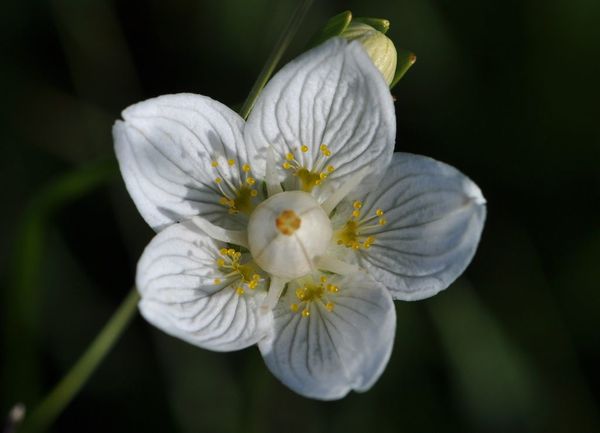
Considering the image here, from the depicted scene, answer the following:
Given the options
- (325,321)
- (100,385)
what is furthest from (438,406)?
(100,385)

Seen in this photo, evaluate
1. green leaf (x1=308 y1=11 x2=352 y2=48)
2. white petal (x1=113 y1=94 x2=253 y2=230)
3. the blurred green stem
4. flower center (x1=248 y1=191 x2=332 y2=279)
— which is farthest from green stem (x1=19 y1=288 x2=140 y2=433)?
green leaf (x1=308 y1=11 x2=352 y2=48)

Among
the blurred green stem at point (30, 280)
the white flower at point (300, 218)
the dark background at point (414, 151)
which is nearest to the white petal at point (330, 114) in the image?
the white flower at point (300, 218)

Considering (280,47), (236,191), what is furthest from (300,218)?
(280,47)

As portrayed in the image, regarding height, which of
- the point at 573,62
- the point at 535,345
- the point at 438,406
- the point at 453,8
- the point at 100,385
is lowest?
the point at 100,385

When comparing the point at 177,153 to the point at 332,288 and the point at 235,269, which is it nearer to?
the point at 235,269

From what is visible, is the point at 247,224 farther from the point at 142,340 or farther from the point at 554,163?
the point at 554,163

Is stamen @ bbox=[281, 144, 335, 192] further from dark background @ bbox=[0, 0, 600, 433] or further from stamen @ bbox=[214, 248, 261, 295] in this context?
dark background @ bbox=[0, 0, 600, 433]

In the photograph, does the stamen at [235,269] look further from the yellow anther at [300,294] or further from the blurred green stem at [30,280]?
the blurred green stem at [30,280]

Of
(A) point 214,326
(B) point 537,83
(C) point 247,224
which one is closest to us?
(A) point 214,326
